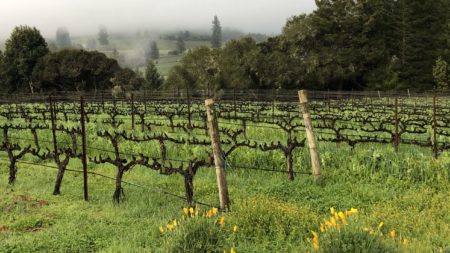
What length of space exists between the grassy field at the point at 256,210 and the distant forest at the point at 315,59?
37.7m

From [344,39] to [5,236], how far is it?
47594 mm

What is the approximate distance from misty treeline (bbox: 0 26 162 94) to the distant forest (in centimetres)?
13

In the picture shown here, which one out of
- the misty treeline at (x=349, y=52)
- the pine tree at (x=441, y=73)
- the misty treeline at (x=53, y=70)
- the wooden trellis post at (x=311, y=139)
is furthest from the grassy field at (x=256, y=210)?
the misty treeline at (x=53, y=70)

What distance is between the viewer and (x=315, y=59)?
46500 millimetres

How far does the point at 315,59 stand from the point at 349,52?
4563 millimetres

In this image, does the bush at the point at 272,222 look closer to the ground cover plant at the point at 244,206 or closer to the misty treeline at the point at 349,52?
the ground cover plant at the point at 244,206

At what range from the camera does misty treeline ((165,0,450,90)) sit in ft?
155

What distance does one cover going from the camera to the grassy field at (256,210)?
5379mm

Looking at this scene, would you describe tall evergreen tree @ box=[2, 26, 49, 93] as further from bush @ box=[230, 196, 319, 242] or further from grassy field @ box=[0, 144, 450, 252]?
bush @ box=[230, 196, 319, 242]

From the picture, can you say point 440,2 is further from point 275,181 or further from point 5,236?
point 5,236

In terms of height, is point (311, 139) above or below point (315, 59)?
below

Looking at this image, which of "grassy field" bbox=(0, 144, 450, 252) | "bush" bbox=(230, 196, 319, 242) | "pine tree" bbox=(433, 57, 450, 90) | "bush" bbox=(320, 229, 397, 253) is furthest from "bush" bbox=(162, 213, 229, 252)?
"pine tree" bbox=(433, 57, 450, 90)

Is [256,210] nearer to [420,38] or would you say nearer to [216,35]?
[420,38]

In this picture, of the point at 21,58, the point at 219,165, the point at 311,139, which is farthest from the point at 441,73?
the point at 21,58
